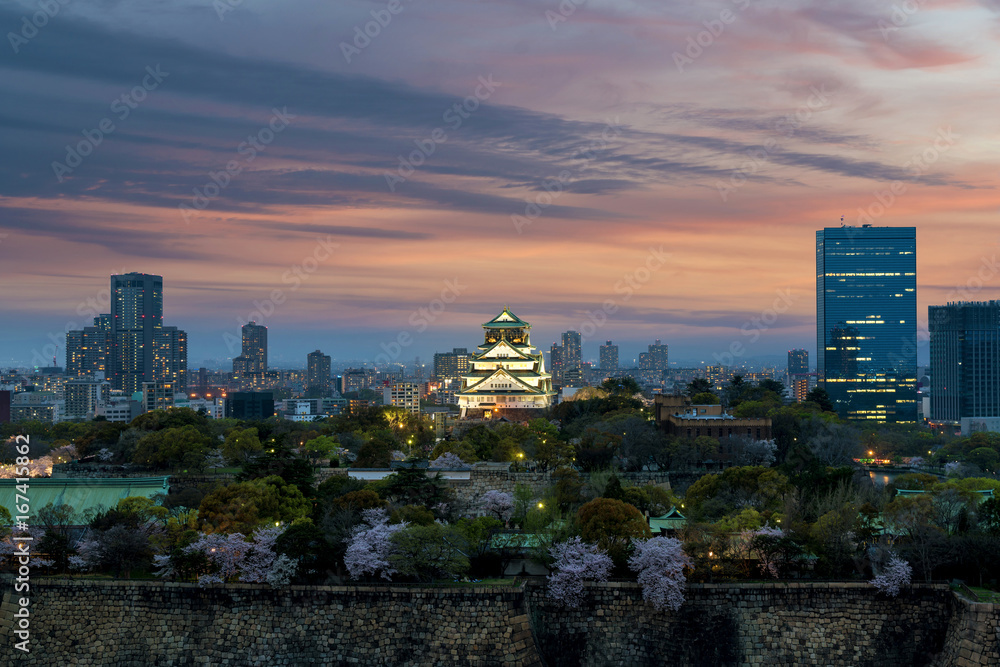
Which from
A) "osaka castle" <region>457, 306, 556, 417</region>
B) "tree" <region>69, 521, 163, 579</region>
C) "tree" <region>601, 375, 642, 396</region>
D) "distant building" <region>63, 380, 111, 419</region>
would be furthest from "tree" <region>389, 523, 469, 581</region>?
"distant building" <region>63, 380, 111, 419</region>

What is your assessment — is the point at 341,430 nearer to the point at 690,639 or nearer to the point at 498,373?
the point at 498,373

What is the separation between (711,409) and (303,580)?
105 ft

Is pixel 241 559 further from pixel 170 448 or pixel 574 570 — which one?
pixel 170 448

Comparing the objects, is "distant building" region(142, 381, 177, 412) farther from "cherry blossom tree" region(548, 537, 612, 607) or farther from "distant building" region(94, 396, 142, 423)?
"cherry blossom tree" region(548, 537, 612, 607)

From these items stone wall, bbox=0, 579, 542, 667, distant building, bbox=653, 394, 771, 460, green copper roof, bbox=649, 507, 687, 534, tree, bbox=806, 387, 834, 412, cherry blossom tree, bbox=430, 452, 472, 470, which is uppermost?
tree, bbox=806, 387, 834, 412

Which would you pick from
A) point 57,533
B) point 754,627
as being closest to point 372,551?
point 57,533

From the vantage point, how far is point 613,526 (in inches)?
1270

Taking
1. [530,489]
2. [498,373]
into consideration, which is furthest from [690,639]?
[498,373]

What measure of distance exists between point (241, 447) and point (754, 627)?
1128 inches

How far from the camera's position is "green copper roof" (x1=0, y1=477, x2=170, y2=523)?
40.3 metres

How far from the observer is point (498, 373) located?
79812mm

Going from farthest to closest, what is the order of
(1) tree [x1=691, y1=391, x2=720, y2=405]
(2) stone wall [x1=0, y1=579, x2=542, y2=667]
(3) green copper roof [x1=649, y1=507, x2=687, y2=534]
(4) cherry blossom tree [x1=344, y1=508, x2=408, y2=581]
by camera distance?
1. (1) tree [x1=691, y1=391, x2=720, y2=405]
2. (3) green copper roof [x1=649, y1=507, x2=687, y2=534]
3. (4) cherry blossom tree [x1=344, y1=508, x2=408, y2=581]
4. (2) stone wall [x1=0, y1=579, x2=542, y2=667]

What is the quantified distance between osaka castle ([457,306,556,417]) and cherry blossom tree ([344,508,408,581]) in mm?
44504

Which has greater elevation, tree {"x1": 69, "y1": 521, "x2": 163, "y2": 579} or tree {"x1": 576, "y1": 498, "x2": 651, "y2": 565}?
tree {"x1": 576, "y1": 498, "x2": 651, "y2": 565}
